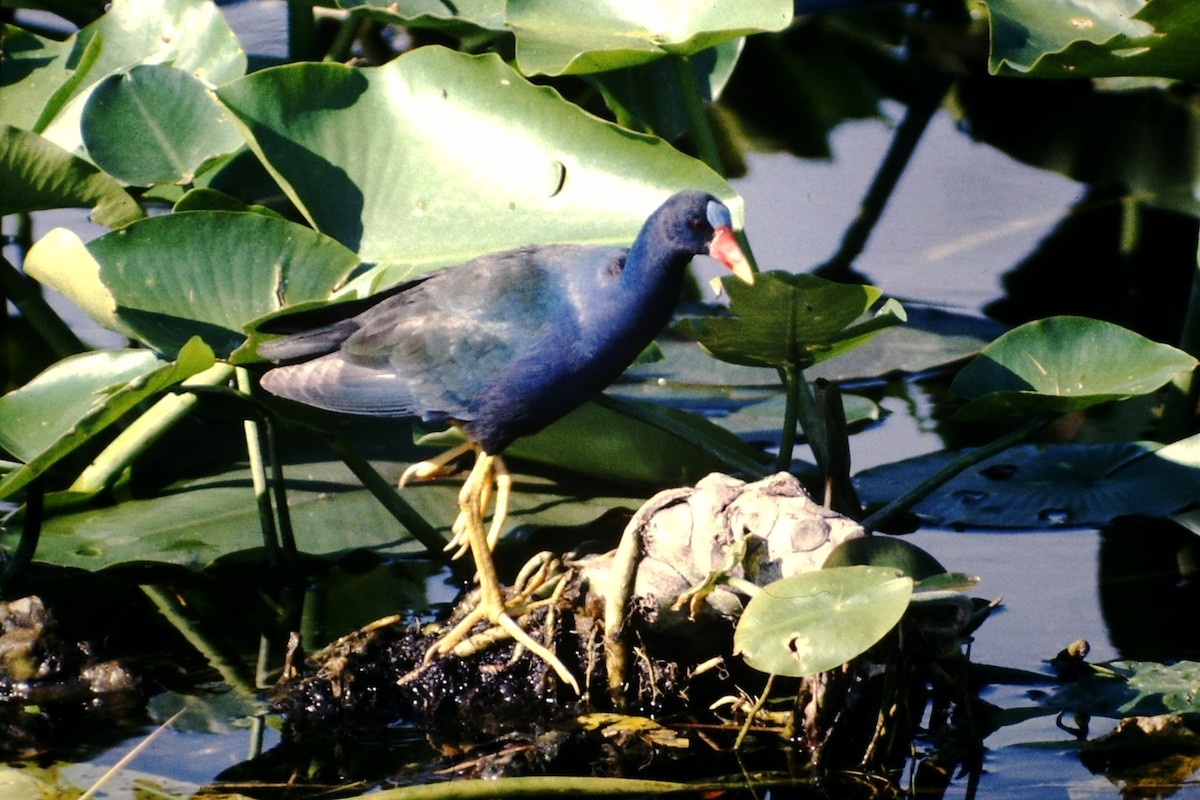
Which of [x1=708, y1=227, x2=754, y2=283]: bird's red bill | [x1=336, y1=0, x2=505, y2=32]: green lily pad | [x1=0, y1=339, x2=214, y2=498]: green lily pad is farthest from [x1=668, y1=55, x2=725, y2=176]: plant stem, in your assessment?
[x1=0, y1=339, x2=214, y2=498]: green lily pad

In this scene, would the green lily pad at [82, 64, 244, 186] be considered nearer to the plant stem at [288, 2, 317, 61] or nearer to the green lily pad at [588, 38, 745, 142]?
the green lily pad at [588, 38, 745, 142]

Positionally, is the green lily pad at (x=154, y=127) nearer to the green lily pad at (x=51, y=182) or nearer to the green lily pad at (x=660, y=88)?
the green lily pad at (x=51, y=182)

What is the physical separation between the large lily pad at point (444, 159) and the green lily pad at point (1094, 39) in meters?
0.56

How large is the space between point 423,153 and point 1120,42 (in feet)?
3.93

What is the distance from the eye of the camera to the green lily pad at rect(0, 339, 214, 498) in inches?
101

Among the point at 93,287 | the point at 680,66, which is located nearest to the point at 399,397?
the point at 93,287

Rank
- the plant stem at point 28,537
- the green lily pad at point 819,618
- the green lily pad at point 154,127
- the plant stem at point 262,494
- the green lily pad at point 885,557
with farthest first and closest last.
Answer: the green lily pad at point 154,127, the plant stem at point 262,494, the plant stem at point 28,537, the green lily pad at point 885,557, the green lily pad at point 819,618

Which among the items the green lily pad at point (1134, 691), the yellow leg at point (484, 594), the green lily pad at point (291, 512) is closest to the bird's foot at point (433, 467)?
the green lily pad at point (291, 512)

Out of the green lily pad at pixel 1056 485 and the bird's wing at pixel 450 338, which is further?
the green lily pad at pixel 1056 485

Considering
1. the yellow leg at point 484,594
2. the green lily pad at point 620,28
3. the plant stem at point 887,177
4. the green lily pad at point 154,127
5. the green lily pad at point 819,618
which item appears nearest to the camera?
the green lily pad at point 819,618

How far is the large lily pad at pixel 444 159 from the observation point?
2916mm

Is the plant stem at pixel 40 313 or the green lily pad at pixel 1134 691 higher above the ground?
the plant stem at pixel 40 313

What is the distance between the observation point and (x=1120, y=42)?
2623mm

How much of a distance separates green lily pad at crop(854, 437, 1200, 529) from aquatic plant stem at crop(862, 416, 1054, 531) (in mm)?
190
